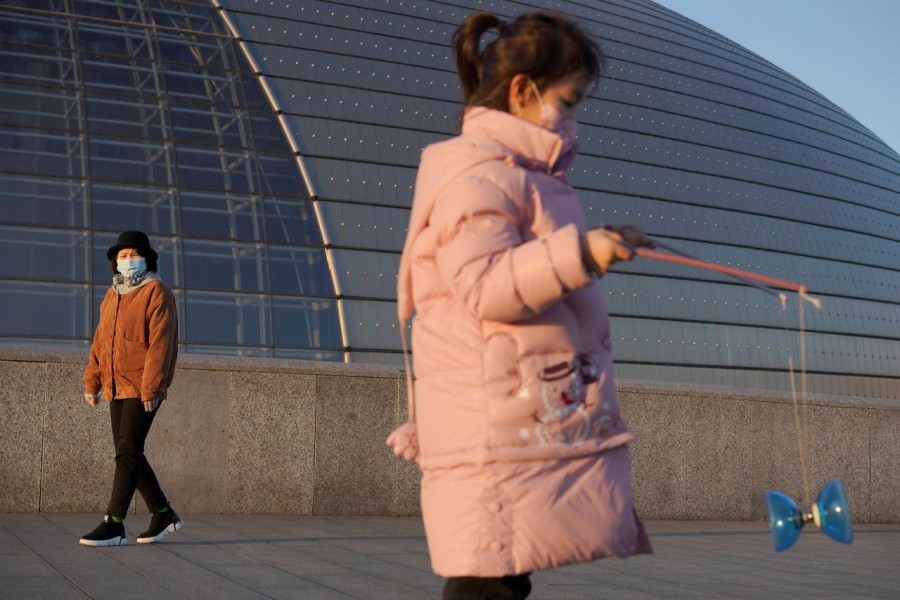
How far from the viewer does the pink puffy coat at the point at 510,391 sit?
9.87ft

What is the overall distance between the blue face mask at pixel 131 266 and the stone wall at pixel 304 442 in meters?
2.43

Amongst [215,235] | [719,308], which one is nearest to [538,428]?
[215,235]

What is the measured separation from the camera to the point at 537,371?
3057 mm

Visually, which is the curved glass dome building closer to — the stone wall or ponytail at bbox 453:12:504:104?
the stone wall

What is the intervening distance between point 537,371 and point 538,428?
13 centimetres

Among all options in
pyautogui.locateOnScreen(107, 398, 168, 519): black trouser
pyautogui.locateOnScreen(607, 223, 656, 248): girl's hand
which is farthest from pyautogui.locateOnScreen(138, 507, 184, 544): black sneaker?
pyautogui.locateOnScreen(607, 223, 656, 248): girl's hand

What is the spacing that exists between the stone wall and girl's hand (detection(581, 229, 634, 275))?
823cm

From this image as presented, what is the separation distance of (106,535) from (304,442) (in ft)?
11.1

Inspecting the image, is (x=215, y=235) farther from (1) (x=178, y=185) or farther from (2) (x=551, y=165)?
(2) (x=551, y=165)

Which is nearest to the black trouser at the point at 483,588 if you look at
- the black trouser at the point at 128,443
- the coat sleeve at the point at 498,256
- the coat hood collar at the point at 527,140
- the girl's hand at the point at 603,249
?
the coat sleeve at the point at 498,256

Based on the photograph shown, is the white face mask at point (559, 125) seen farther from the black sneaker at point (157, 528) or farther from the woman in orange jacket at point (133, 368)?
the black sneaker at point (157, 528)

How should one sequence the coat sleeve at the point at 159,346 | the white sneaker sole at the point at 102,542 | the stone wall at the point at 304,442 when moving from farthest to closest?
the stone wall at the point at 304,442
the coat sleeve at the point at 159,346
the white sneaker sole at the point at 102,542

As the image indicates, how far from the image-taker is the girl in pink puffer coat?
2982 millimetres

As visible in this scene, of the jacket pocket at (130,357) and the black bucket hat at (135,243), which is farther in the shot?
the black bucket hat at (135,243)
